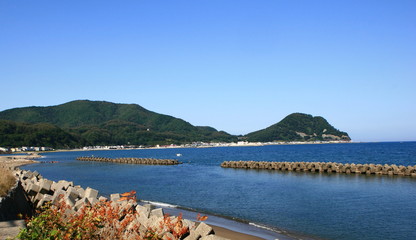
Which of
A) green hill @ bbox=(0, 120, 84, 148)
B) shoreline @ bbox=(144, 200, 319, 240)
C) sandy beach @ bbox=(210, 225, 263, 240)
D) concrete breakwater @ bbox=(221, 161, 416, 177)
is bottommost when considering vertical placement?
shoreline @ bbox=(144, 200, 319, 240)

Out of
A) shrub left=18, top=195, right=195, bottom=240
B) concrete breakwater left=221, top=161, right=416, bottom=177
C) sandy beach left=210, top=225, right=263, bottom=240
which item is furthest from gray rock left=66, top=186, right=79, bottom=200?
concrete breakwater left=221, top=161, right=416, bottom=177

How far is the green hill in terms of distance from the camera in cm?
16412

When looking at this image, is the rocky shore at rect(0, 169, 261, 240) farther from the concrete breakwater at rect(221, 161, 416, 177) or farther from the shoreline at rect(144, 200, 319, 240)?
the concrete breakwater at rect(221, 161, 416, 177)

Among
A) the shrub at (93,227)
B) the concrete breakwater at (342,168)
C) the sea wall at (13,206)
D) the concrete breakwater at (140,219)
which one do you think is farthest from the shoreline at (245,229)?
the concrete breakwater at (342,168)

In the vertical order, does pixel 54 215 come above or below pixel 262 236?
above

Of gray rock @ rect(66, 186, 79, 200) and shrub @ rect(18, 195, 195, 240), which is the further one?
gray rock @ rect(66, 186, 79, 200)

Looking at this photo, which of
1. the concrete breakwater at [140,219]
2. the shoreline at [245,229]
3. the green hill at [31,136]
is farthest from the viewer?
the green hill at [31,136]

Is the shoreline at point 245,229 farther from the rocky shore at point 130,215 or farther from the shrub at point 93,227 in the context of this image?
the shrub at point 93,227

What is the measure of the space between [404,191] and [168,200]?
50.8 feet

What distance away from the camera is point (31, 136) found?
173625 millimetres

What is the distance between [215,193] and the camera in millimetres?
23844

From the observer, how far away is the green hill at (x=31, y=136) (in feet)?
538

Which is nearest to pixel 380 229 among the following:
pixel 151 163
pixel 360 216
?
pixel 360 216

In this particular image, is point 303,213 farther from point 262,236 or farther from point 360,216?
point 262,236
